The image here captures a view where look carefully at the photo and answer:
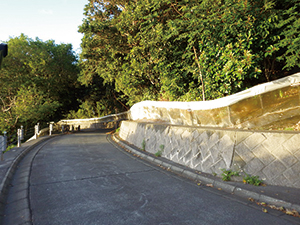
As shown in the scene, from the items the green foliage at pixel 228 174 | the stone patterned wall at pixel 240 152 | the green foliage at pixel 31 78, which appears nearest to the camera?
the stone patterned wall at pixel 240 152

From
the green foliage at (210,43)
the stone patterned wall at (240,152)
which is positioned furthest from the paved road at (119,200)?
the green foliage at (210,43)

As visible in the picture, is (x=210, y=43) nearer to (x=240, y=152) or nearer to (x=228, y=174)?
(x=240, y=152)

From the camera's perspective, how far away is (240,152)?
206 inches

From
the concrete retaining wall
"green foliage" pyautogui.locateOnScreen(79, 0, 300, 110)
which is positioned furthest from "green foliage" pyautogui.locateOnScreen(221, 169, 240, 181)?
"green foliage" pyautogui.locateOnScreen(79, 0, 300, 110)

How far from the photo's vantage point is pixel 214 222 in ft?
10.8

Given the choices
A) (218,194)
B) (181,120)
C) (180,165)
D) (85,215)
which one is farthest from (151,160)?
(85,215)

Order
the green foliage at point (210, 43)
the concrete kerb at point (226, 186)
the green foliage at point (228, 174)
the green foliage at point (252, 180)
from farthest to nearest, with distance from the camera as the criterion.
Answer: the green foliage at point (210, 43)
the green foliage at point (228, 174)
the green foliage at point (252, 180)
the concrete kerb at point (226, 186)

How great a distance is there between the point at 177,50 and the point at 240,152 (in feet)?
24.9

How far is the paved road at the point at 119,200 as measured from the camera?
345 cm

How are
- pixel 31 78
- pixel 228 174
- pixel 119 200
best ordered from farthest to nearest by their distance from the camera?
pixel 31 78 < pixel 228 174 < pixel 119 200

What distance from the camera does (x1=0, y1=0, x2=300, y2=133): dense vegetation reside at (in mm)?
7156

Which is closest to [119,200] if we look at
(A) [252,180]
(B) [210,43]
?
(A) [252,180]

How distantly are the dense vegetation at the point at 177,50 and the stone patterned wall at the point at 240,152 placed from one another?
2.78m

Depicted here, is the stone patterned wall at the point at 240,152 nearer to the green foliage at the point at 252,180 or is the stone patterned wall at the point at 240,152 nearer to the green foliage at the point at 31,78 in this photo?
the green foliage at the point at 252,180
